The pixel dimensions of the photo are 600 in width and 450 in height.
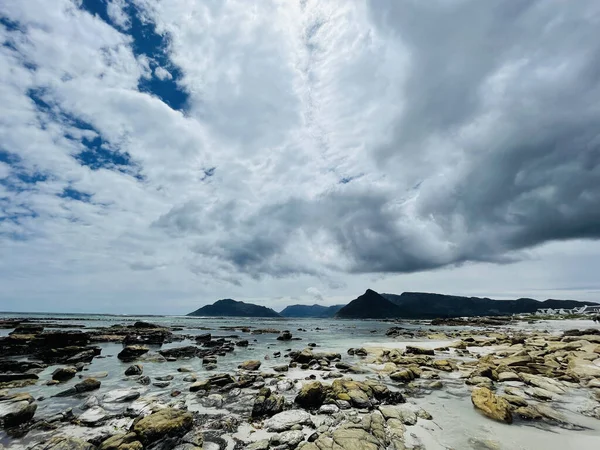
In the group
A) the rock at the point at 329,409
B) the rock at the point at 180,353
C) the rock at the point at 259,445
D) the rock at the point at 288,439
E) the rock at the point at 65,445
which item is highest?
the rock at the point at 180,353

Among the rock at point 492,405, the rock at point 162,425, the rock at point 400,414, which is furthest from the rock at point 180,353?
the rock at point 492,405

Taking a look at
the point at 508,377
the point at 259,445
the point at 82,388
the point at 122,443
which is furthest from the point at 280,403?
the point at 508,377

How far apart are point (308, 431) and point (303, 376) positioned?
12343 mm

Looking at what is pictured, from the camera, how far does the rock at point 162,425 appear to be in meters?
11.4

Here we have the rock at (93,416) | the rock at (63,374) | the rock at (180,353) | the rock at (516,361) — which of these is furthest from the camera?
the rock at (180,353)

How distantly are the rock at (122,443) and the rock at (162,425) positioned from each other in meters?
0.27

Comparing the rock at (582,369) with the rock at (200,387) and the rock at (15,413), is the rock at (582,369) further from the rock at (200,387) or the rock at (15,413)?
the rock at (15,413)

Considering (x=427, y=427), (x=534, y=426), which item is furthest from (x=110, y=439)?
(x=534, y=426)

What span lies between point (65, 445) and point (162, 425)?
3.24m

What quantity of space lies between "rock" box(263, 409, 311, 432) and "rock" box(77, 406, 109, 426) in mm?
7971

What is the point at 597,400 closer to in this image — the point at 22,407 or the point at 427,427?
the point at 427,427

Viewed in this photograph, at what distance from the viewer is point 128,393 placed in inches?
688

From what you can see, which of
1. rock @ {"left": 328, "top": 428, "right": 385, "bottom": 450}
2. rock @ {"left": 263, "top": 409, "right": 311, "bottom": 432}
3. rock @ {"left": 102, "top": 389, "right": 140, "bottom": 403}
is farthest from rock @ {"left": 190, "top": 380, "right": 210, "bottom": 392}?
rock @ {"left": 328, "top": 428, "right": 385, "bottom": 450}

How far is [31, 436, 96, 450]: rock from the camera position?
10.5m
